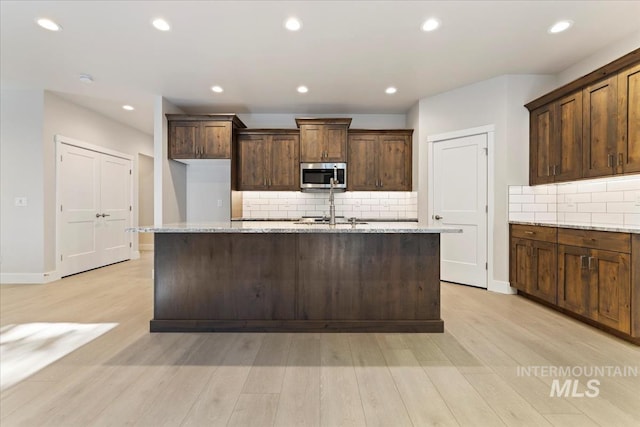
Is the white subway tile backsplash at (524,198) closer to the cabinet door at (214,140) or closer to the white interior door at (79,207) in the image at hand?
the cabinet door at (214,140)

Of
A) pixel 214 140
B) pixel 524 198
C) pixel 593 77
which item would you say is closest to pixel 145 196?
pixel 214 140

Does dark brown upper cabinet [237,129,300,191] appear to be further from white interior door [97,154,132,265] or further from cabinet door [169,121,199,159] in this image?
white interior door [97,154,132,265]

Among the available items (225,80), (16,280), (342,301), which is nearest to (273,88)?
(225,80)

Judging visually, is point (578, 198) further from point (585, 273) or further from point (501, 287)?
point (501, 287)

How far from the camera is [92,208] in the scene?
5508mm

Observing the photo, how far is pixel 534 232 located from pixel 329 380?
9.82 ft

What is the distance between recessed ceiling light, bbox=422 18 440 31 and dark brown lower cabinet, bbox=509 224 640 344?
2.37m

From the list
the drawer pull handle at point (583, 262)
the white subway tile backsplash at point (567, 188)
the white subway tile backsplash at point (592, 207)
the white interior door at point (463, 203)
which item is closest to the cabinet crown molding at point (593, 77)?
the white interior door at point (463, 203)

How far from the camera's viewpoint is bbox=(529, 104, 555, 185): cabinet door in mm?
3638

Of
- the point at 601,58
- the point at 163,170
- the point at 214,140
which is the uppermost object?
the point at 601,58

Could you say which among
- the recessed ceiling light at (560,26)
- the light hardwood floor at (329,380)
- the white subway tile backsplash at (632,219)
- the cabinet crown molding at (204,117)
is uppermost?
the recessed ceiling light at (560,26)

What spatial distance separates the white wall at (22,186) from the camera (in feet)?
14.8

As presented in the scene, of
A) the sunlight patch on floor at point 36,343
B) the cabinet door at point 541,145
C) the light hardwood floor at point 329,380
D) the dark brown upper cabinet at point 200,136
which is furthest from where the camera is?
the dark brown upper cabinet at point 200,136

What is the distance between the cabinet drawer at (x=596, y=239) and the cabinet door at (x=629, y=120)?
0.63 m
